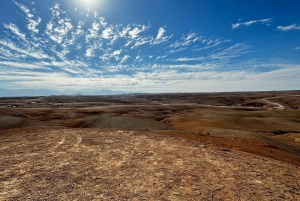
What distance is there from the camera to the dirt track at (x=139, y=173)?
10.0 metres

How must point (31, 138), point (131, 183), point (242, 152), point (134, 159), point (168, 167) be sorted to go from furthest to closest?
point (31, 138) < point (242, 152) < point (134, 159) < point (168, 167) < point (131, 183)

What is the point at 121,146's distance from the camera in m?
18.6

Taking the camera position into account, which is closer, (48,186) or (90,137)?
(48,186)

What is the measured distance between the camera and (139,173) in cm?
1240

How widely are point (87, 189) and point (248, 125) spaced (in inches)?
1768

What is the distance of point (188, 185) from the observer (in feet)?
35.7

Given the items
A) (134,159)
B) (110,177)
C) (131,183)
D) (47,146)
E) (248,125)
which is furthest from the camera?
(248,125)

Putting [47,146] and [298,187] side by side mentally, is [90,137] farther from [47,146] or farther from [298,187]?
[298,187]

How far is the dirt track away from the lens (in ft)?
32.8

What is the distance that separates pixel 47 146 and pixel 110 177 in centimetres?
960

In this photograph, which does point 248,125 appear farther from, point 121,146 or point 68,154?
point 68,154

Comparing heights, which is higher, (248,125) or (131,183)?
(131,183)

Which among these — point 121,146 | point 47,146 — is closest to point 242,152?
point 121,146

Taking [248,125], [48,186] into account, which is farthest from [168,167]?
[248,125]
